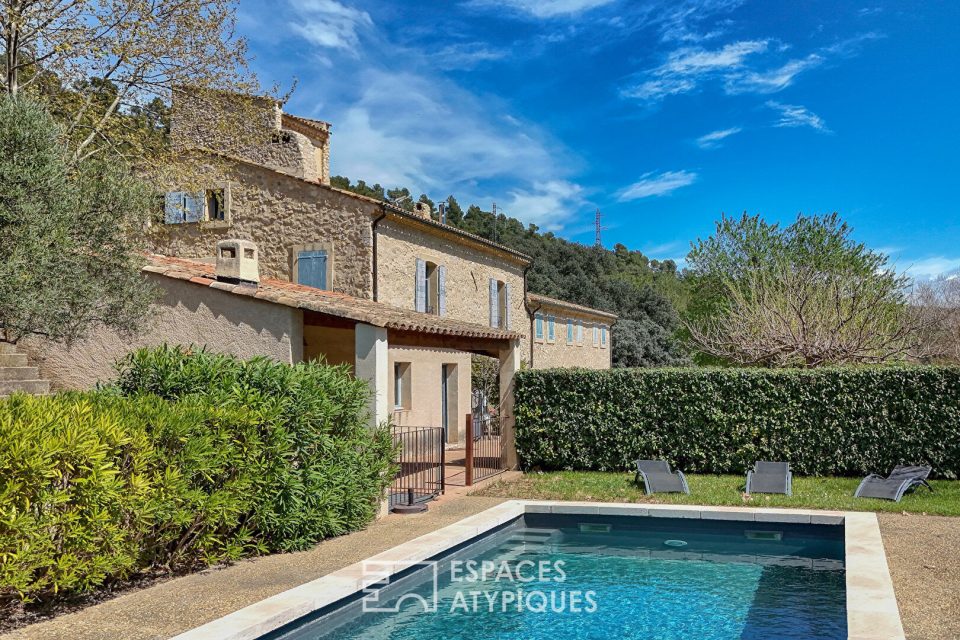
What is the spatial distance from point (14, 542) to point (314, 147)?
64.9 feet

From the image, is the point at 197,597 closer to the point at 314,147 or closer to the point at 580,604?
the point at 580,604

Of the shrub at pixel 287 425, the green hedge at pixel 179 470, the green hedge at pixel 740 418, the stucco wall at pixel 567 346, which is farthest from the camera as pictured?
the stucco wall at pixel 567 346

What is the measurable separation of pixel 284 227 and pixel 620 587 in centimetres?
1343

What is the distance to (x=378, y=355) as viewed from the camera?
1094 centimetres

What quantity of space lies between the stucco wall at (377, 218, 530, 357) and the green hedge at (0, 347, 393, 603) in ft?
26.2

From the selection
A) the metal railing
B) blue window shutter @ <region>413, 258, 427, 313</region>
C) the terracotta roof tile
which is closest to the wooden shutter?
blue window shutter @ <region>413, 258, 427, 313</region>

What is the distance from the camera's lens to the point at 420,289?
1930 centimetres

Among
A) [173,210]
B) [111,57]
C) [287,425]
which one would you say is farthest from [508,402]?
[173,210]

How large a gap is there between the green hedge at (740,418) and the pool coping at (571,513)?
9.89 ft

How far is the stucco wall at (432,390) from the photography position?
729 inches

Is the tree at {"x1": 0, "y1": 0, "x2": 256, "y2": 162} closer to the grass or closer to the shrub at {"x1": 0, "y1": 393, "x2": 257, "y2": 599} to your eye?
the shrub at {"x1": 0, "y1": 393, "x2": 257, "y2": 599}

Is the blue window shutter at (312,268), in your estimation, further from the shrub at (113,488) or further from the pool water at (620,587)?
the shrub at (113,488)

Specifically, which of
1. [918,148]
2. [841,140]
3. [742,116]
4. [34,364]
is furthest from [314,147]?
[918,148]

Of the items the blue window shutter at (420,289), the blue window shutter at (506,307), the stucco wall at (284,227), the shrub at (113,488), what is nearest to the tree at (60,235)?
the shrub at (113,488)
